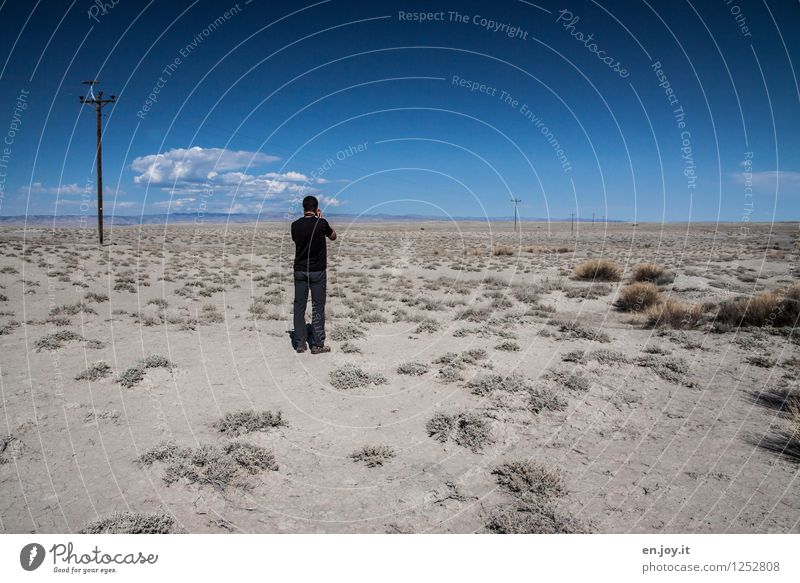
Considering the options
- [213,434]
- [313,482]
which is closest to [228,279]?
[213,434]

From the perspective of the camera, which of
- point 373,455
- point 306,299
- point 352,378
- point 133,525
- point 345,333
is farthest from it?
point 345,333

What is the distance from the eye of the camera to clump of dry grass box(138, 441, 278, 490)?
13.8ft

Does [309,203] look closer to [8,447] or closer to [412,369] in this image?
[412,369]

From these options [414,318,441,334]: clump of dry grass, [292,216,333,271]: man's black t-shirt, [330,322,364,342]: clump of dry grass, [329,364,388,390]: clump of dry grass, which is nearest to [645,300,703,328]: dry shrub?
[414,318,441,334]: clump of dry grass

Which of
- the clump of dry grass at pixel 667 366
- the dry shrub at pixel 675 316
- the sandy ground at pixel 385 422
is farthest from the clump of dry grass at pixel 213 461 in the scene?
the dry shrub at pixel 675 316

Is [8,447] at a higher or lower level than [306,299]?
lower

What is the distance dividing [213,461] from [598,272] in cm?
1903

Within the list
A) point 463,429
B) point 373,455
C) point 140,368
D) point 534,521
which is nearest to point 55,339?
point 140,368

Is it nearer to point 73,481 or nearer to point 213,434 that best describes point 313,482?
point 213,434

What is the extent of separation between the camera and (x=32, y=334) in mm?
9133

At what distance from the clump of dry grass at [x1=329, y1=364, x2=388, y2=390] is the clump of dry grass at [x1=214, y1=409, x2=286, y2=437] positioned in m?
1.37

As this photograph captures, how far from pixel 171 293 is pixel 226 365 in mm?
9089

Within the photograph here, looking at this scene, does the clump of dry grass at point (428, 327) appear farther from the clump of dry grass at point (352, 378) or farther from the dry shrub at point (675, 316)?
the dry shrub at point (675, 316)

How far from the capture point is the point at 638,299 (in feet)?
43.2
